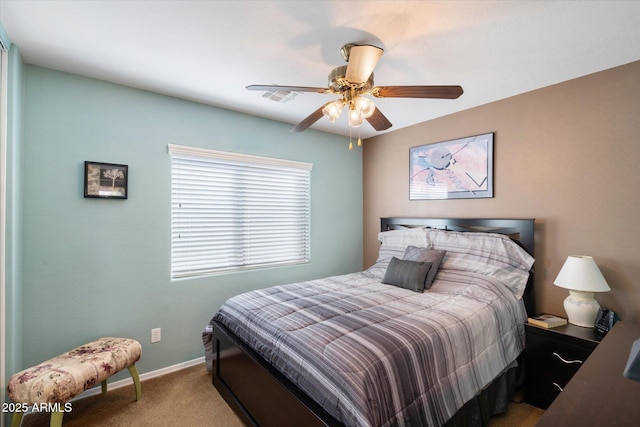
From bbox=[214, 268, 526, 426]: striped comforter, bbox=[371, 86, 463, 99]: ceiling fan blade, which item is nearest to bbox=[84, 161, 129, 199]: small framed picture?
bbox=[214, 268, 526, 426]: striped comforter

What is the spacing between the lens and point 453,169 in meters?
3.24

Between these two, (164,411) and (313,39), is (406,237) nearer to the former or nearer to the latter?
(313,39)

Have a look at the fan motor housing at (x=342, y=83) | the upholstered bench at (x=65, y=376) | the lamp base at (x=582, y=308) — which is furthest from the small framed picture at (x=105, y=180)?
the lamp base at (x=582, y=308)

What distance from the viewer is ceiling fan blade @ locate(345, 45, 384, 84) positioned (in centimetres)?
150

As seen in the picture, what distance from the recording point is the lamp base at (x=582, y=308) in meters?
2.16

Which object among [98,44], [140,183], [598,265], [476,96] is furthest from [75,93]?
[598,265]

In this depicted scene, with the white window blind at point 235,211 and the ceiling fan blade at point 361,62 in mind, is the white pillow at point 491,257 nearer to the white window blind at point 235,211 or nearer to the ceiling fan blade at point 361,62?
the white window blind at point 235,211

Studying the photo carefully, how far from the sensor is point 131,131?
2.56m

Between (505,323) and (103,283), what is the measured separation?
10.6 ft

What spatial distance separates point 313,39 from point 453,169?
214 centimetres

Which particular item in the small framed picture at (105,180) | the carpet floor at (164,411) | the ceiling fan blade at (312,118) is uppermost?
the ceiling fan blade at (312,118)

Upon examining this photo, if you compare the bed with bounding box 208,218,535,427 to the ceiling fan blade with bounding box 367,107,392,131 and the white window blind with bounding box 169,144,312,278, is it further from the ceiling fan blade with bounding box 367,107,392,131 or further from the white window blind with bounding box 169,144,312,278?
the ceiling fan blade with bounding box 367,107,392,131

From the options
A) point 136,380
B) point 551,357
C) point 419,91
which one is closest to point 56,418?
point 136,380

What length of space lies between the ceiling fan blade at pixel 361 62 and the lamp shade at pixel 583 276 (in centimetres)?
203
